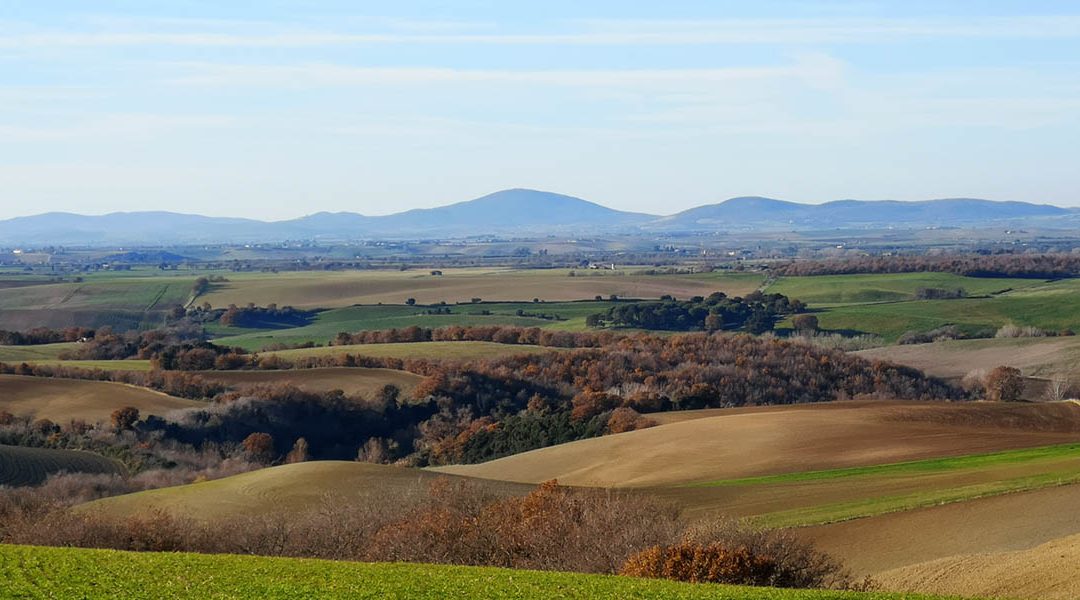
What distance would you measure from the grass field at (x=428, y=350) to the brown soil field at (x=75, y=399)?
18405 millimetres

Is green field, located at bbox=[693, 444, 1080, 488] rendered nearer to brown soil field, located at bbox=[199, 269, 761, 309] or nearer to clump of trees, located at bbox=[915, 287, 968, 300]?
clump of trees, located at bbox=[915, 287, 968, 300]

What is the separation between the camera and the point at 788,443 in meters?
50.8

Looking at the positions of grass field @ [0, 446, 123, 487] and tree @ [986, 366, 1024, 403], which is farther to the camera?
tree @ [986, 366, 1024, 403]

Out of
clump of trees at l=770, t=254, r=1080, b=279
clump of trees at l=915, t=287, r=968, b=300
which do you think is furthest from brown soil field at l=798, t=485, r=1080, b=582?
clump of trees at l=770, t=254, r=1080, b=279

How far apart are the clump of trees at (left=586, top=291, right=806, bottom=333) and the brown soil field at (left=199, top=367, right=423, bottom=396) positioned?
3640 centimetres

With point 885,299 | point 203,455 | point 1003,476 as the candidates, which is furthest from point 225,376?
point 885,299

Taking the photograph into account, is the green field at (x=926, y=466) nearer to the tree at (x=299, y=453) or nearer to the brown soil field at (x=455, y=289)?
the tree at (x=299, y=453)

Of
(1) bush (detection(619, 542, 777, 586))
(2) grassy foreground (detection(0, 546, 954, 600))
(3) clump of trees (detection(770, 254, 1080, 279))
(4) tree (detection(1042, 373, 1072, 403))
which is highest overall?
(2) grassy foreground (detection(0, 546, 954, 600))

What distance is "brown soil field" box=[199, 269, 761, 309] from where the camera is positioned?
142m

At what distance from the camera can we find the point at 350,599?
2047 cm

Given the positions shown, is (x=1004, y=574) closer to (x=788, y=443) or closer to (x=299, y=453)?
(x=788, y=443)

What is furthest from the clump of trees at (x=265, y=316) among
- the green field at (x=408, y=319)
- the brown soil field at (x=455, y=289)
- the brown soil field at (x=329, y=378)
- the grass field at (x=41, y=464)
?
the grass field at (x=41, y=464)

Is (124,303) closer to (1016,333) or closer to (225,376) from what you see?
(225,376)

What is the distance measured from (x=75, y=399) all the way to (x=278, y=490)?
3233cm
